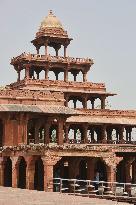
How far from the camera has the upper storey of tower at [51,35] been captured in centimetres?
5484

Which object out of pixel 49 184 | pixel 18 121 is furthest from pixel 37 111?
pixel 49 184

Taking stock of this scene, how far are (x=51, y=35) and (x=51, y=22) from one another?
1963 millimetres

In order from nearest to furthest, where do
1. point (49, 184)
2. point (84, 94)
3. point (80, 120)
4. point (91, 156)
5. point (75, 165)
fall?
1. point (49, 184)
2. point (91, 156)
3. point (75, 165)
4. point (80, 120)
5. point (84, 94)

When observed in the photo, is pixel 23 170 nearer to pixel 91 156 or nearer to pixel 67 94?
pixel 91 156

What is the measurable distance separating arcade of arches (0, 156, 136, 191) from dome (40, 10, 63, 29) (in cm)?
1504

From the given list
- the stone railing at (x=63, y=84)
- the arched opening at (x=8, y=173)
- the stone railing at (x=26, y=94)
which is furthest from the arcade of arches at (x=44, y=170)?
the stone railing at (x=63, y=84)

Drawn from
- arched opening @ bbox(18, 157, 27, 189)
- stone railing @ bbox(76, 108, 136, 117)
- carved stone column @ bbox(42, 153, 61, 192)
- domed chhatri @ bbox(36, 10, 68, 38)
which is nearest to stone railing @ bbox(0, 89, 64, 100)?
arched opening @ bbox(18, 157, 27, 189)

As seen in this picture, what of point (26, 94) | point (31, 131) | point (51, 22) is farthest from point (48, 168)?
point (51, 22)

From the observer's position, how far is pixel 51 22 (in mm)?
56125

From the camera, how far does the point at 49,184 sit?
3419 cm

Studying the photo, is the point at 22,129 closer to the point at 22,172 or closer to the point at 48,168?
the point at 22,172

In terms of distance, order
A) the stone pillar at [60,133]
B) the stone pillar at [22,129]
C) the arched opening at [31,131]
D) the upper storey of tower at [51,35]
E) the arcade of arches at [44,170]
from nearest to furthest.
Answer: the arcade of arches at [44,170], the stone pillar at [22,129], the stone pillar at [60,133], the arched opening at [31,131], the upper storey of tower at [51,35]

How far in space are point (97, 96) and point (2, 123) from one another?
1587cm

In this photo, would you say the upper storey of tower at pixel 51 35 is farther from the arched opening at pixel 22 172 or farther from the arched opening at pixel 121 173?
the arched opening at pixel 22 172
